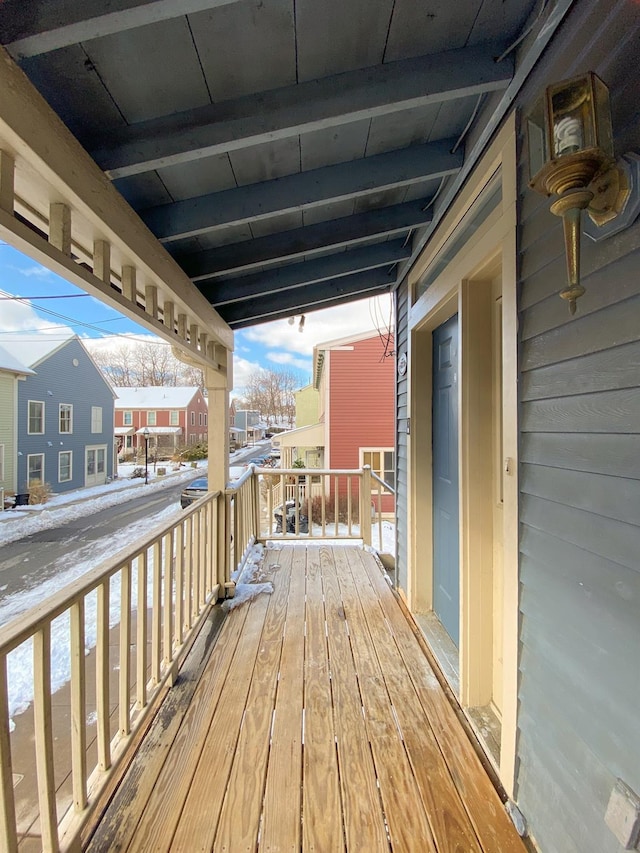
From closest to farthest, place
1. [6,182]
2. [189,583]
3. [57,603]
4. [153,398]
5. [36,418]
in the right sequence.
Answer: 1. [6,182]
2. [57,603]
3. [189,583]
4. [36,418]
5. [153,398]

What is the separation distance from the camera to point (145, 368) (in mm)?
26234

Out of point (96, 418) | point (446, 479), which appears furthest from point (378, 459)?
point (96, 418)

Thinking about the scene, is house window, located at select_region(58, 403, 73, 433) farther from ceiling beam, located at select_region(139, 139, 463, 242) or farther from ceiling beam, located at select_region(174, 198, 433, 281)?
ceiling beam, located at select_region(139, 139, 463, 242)

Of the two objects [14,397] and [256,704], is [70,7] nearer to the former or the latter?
[256,704]

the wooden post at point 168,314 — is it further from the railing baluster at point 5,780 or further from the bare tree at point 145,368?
the bare tree at point 145,368

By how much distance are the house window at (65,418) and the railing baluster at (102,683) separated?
13806 mm

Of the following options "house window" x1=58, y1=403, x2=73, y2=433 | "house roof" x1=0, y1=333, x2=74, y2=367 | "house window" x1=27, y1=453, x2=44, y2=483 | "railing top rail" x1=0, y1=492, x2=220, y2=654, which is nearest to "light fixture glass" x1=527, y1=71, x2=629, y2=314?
"railing top rail" x1=0, y1=492, x2=220, y2=654

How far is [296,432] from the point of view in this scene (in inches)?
418

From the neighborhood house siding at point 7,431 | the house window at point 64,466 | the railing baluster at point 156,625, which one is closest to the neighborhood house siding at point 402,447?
the railing baluster at point 156,625

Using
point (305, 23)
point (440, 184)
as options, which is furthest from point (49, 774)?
point (440, 184)

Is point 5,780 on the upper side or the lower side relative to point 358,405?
lower

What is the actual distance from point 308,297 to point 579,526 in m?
2.41

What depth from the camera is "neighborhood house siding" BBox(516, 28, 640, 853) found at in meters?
0.78

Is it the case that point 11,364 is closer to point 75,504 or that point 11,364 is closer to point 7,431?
point 7,431
